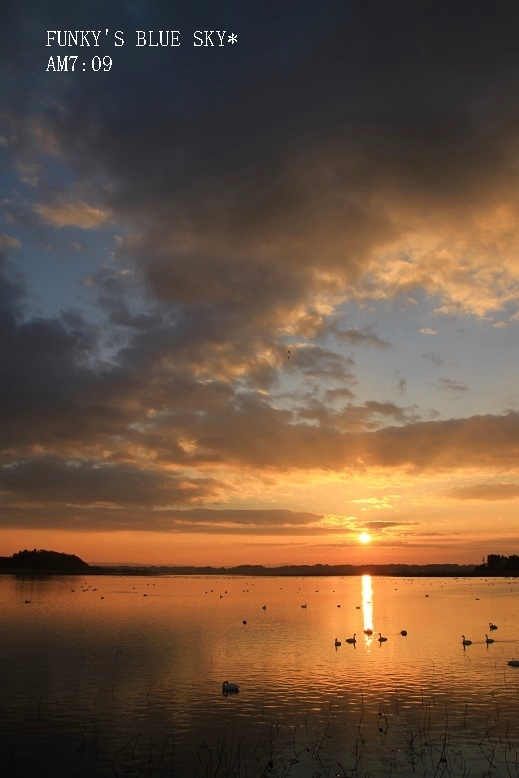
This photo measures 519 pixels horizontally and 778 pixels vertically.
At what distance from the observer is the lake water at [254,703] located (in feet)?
71.5

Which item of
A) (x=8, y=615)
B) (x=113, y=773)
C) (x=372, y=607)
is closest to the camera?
(x=113, y=773)

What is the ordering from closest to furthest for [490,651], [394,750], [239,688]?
[394,750], [239,688], [490,651]

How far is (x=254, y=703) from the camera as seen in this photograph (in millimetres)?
29703

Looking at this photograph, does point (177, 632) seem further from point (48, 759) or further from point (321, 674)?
point (48, 759)

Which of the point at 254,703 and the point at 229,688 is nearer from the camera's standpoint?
the point at 254,703

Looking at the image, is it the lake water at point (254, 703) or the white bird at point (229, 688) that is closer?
the lake water at point (254, 703)

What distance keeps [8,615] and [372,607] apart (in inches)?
2016

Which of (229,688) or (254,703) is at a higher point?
(229,688)

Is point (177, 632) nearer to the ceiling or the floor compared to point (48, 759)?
nearer to the floor

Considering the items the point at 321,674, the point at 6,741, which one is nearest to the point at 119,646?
the point at 321,674

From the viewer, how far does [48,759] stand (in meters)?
21.9

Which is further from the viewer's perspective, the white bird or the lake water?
the white bird

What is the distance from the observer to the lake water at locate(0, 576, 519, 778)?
858 inches

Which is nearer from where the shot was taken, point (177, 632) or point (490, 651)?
point (490, 651)
